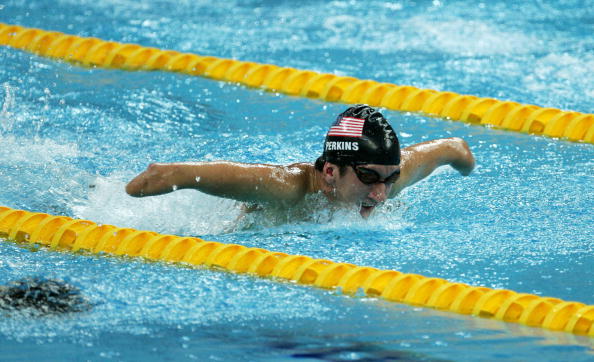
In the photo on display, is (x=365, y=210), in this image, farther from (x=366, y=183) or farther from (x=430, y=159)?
(x=430, y=159)

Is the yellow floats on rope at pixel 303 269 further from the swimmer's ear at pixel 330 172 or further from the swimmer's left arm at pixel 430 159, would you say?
the swimmer's left arm at pixel 430 159

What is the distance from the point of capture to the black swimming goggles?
13.2 feet

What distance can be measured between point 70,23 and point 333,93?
8.81ft

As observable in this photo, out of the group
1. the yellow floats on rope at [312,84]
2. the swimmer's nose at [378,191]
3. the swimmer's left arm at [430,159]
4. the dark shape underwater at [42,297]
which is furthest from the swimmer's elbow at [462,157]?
the dark shape underwater at [42,297]

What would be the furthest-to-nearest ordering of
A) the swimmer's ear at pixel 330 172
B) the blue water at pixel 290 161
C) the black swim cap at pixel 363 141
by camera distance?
the swimmer's ear at pixel 330 172, the black swim cap at pixel 363 141, the blue water at pixel 290 161

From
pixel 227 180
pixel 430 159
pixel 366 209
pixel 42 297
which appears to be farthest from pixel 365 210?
pixel 42 297

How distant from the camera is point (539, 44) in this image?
24.0 feet

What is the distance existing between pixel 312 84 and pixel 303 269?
2.67 m

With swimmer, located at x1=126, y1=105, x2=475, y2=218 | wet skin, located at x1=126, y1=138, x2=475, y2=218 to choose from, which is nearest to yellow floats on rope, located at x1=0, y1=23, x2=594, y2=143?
wet skin, located at x1=126, y1=138, x2=475, y2=218

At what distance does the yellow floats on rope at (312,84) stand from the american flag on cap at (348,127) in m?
1.99

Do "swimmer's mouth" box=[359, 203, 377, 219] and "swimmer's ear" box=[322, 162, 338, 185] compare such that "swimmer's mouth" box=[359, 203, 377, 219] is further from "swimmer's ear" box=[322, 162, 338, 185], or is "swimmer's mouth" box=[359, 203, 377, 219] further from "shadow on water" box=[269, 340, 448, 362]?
"shadow on water" box=[269, 340, 448, 362]

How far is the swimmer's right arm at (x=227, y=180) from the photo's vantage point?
382 cm

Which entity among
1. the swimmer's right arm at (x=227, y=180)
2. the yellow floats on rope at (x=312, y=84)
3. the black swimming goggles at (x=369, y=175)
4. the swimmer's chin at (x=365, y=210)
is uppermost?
the yellow floats on rope at (x=312, y=84)

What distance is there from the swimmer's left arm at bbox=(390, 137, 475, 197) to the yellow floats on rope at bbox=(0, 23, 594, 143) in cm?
121
